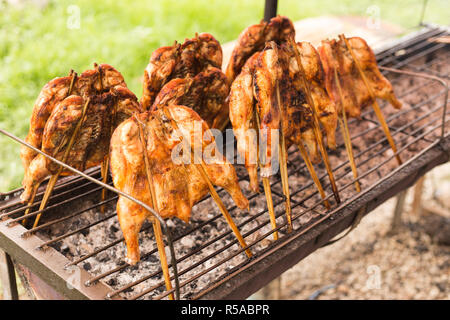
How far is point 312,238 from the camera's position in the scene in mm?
2617

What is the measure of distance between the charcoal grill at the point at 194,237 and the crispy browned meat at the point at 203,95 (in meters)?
0.57

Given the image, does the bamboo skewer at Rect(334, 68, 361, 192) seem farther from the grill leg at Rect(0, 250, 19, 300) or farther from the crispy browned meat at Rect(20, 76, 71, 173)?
the grill leg at Rect(0, 250, 19, 300)

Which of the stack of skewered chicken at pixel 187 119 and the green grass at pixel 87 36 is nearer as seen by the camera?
the stack of skewered chicken at pixel 187 119

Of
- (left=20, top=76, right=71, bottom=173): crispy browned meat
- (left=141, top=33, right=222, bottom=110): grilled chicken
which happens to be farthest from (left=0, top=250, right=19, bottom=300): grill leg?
(left=141, top=33, right=222, bottom=110): grilled chicken

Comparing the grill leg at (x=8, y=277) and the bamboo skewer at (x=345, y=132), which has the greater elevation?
the bamboo skewer at (x=345, y=132)

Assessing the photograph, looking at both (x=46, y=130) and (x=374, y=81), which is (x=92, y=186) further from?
(x=374, y=81)

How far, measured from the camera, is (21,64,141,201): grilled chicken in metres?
2.38

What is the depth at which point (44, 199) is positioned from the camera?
8.62ft

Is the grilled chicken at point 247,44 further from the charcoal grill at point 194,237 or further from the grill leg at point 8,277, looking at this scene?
the grill leg at point 8,277

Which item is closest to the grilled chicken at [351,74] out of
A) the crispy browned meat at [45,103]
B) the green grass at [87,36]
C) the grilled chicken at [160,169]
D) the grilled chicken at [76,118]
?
the grilled chicken at [160,169]

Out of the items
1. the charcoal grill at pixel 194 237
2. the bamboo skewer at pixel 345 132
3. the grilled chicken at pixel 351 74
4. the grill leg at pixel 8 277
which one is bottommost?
the grill leg at pixel 8 277

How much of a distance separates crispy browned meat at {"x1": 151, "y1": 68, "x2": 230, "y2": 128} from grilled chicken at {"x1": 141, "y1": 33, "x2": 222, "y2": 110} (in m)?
0.09

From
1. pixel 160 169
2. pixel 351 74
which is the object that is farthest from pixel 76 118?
pixel 351 74

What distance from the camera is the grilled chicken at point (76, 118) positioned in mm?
2383
